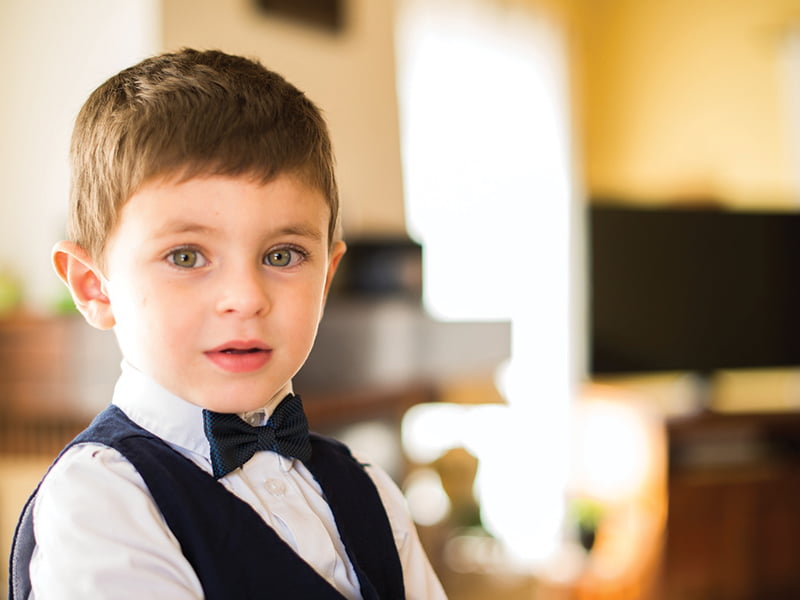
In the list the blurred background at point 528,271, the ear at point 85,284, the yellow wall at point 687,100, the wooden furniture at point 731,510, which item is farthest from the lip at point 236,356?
the yellow wall at point 687,100

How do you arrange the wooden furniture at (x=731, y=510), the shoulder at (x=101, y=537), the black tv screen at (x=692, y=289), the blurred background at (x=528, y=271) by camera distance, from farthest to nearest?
the black tv screen at (x=692, y=289)
the wooden furniture at (x=731, y=510)
the blurred background at (x=528, y=271)
the shoulder at (x=101, y=537)

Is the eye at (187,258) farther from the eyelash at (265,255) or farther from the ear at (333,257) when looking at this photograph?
the ear at (333,257)

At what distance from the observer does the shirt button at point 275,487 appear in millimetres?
711

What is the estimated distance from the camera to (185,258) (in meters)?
0.65

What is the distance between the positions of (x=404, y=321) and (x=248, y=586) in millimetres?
1891

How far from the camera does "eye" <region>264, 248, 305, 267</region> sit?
673 millimetres

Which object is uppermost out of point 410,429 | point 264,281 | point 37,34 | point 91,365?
point 37,34

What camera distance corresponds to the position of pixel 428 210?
138 inches

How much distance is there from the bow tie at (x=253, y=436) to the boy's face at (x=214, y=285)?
20 mm

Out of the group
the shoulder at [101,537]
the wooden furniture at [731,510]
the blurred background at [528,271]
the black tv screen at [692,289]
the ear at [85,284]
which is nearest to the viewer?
the shoulder at [101,537]

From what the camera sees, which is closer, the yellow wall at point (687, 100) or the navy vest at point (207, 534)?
the navy vest at point (207, 534)

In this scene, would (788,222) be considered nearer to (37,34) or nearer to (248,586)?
(37,34)

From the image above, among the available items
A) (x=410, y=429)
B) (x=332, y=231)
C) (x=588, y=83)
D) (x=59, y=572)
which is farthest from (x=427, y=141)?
(x=59, y=572)

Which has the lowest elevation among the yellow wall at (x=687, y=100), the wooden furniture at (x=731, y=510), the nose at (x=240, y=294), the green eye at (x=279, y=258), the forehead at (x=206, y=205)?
the wooden furniture at (x=731, y=510)
